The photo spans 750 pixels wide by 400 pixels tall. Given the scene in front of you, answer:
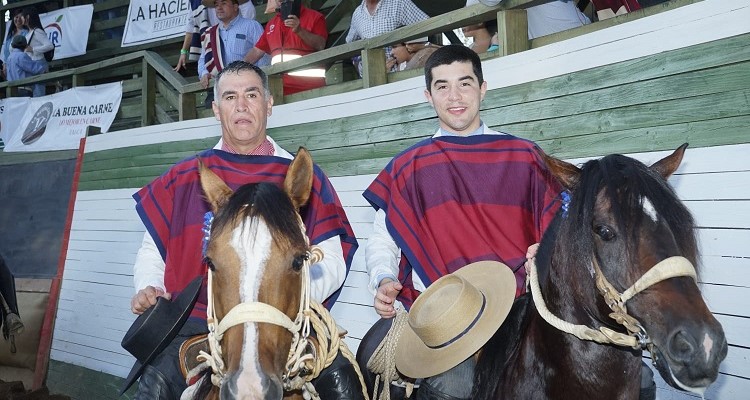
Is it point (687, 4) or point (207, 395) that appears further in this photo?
point (687, 4)

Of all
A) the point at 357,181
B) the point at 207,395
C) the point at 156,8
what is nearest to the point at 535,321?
the point at 207,395

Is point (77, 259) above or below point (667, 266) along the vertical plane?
below

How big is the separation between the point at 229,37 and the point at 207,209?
4811 mm

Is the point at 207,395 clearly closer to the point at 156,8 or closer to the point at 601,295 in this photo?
the point at 601,295

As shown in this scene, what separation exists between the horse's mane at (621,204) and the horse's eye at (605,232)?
0.03 m

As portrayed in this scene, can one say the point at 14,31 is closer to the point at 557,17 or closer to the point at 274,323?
the point at 557,17

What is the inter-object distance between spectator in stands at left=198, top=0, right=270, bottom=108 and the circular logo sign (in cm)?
352

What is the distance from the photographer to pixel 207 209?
304cm

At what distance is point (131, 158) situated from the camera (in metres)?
7.73

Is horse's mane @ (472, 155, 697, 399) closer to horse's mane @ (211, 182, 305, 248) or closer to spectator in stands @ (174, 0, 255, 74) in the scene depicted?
horse's mane @ (211, 182, 305, 248)

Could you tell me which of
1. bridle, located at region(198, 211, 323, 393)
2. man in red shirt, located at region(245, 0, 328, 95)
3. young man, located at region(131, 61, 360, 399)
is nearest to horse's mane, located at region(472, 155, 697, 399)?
bridle, located at region(198, 211, 323, 393)

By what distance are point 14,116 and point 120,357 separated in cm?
521

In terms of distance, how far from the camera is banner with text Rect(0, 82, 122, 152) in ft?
29.7

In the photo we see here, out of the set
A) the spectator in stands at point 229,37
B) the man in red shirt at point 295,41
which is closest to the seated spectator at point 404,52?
the man in red shirt at point 295,41
